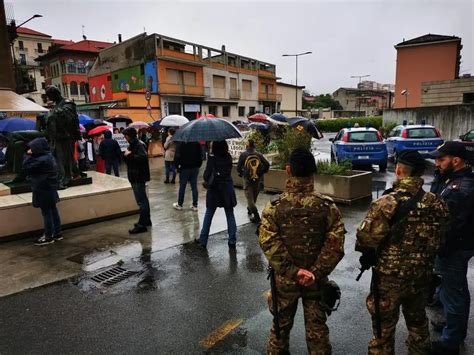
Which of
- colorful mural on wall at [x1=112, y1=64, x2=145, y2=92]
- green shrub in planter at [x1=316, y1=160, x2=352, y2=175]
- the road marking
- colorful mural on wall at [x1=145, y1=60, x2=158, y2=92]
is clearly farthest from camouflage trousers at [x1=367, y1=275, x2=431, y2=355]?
colorful mural on wall at [x1=112, y1=64, x2=145, y2=92]

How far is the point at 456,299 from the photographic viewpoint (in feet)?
9.59

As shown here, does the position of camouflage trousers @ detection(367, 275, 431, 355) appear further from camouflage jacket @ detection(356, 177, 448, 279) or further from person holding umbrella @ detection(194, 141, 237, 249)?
person holding umbrella @ detection(194, 141, 237, 249)

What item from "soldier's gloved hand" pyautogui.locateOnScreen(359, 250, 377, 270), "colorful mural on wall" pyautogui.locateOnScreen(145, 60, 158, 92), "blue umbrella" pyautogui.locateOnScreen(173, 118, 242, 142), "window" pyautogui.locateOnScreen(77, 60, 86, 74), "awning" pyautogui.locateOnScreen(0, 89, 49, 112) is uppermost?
"window" pyautogui.locateOnScreen(77, 60, 86, 74)

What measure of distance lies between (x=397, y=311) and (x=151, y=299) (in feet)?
8.81

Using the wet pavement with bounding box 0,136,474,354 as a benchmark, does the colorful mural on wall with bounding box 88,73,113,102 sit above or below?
above

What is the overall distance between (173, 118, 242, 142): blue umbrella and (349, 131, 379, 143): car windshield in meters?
8.16

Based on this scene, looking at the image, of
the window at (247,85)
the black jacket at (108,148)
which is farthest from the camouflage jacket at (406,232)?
the window at (247,85)

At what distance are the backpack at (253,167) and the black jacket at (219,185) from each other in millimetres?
1184

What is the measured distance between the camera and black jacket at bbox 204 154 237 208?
5.61 metres

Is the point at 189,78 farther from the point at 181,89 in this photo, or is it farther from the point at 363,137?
the point at 363,137

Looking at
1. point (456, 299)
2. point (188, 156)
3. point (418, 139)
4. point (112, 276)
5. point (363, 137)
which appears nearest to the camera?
point (456, 299)

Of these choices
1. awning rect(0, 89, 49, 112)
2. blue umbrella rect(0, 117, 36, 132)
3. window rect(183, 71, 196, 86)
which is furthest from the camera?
window rect(183, 71, 196, 86)

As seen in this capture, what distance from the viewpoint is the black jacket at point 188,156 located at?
7742 millimetres

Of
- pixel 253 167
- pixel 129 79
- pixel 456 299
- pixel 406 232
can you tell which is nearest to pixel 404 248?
pixel 406 232
